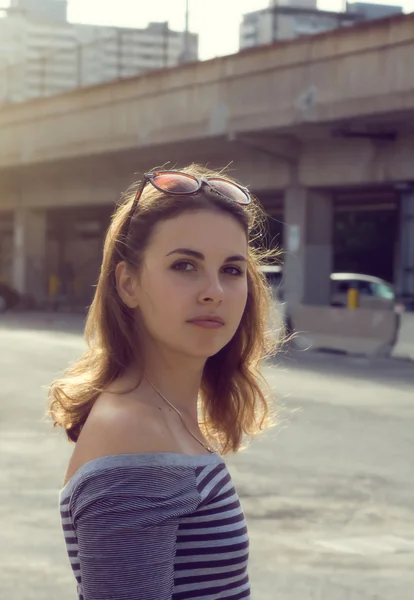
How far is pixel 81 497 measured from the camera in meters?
2.12

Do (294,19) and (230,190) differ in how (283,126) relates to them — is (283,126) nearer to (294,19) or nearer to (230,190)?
(294,19)

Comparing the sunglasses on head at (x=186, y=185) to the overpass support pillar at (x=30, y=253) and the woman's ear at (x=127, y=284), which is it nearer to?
the woman's ear at (x=127, y=284)

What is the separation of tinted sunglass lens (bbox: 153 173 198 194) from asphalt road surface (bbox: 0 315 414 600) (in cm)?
122

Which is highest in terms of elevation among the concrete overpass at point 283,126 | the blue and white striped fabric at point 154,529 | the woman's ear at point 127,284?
the concrete overpass at point 283,126

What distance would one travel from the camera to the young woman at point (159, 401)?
6.86 ft

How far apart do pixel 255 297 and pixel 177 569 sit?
873 mm

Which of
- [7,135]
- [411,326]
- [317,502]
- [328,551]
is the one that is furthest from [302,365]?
[7,135]

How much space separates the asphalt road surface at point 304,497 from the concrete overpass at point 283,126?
1195cm

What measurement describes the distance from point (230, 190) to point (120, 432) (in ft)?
2.10

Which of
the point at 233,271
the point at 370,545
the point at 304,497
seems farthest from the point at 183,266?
the point at 304,497

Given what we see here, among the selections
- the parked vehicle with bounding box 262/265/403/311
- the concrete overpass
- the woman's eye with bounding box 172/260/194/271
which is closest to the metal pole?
the concrete overpass

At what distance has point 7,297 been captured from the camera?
46.0 metres

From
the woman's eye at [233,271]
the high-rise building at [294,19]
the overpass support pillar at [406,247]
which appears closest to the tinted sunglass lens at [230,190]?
the woman's eye at [233,271]

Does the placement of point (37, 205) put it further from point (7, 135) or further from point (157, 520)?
point (157, 520)
